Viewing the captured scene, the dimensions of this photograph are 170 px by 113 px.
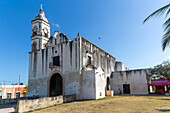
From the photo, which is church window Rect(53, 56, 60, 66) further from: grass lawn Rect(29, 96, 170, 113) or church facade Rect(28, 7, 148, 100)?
grass lawn Rect(29, 96, 170, 113)

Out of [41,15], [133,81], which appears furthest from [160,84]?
[41,15]

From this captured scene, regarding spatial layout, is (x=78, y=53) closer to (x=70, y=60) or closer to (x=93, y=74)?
(x=70, y=60)

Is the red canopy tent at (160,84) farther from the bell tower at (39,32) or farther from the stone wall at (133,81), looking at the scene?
the bell tower at (39,32)

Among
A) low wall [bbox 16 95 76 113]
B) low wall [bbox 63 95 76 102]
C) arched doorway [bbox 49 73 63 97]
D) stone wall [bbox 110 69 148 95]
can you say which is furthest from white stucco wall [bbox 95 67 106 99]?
stone wall [bbox 110 69 148 95]

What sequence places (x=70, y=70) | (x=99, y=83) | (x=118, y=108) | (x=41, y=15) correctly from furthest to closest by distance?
(x=41, y=15) → (x=70, y=70) → (x=99, y=83) → (x=118, y=108)

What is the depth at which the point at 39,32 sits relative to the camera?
60.2ft

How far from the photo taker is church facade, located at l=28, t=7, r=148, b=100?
45.0 ft

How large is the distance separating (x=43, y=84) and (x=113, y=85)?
10.6 metres

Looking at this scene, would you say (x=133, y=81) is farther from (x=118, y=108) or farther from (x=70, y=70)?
(x=118, y=108)

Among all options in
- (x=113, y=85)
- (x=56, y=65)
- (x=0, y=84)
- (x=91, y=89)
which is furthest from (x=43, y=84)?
(x=0, y=84)

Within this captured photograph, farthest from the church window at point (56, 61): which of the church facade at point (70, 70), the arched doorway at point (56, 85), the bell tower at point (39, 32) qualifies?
the bell tower at point (39, 32)

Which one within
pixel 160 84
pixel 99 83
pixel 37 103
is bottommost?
pixel 37 103

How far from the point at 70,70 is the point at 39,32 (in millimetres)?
7796

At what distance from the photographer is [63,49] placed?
15.6 m
